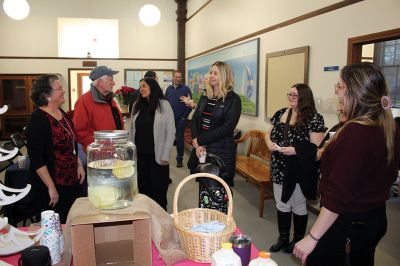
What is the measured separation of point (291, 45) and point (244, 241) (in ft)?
11.1

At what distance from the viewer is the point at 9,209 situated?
9.14ft

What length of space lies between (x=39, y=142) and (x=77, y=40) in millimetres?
7655

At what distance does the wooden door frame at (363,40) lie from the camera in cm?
274

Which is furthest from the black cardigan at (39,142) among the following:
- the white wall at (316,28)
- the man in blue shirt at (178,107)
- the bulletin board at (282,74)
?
the man in blue shirt at (178,107)

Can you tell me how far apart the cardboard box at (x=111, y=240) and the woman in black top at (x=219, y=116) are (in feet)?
4.45

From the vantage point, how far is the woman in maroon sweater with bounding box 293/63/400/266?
1.37 m

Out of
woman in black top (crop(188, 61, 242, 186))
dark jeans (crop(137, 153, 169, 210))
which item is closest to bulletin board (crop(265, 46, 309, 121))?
woman in black top (crop(188, 61, 242, 186))

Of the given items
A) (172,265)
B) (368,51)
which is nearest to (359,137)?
(172,265)

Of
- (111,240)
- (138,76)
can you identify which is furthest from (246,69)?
(138,76)

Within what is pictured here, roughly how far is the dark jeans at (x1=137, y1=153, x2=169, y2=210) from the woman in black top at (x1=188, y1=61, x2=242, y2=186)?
54cm

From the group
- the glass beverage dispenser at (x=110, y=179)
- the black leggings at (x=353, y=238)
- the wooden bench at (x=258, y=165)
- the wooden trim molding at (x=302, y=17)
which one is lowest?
the wooden bench at (x=258, y=165)

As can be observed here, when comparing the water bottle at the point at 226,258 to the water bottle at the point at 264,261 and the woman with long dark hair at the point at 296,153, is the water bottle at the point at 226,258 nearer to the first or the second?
the water bottle at the point at 264,261

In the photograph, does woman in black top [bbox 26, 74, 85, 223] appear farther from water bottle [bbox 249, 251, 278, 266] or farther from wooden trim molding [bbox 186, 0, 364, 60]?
wooden trim molding [bbox 186, 0, 364, 60]

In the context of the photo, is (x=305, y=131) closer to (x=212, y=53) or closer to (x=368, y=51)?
(x=368, y=51)
